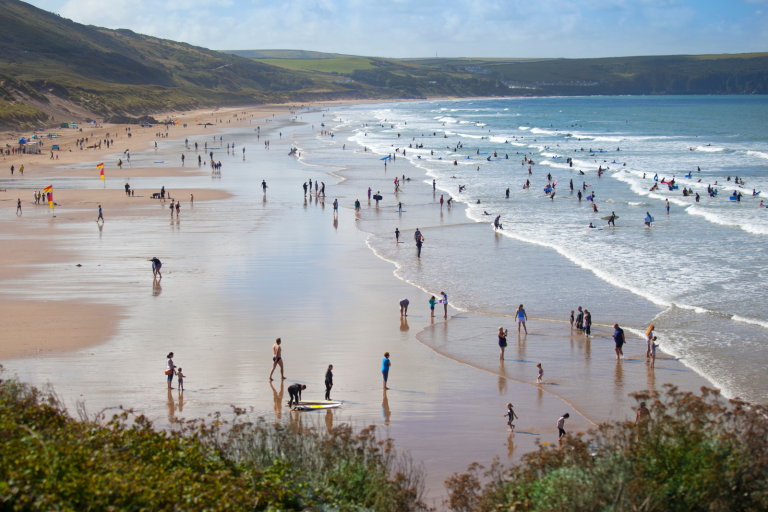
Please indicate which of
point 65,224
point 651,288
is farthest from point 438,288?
point 65,224

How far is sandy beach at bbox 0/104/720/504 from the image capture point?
517 inches

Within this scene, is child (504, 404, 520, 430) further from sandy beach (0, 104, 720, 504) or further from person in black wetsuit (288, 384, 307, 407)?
person in black wetsuit (288, 384, 307, 407)

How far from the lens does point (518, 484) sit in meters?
7.67

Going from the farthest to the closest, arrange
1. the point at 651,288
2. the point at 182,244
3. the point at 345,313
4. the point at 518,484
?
the point at 182,244 < the point at 651,288 < the point at 345,313 < the point at 518,484

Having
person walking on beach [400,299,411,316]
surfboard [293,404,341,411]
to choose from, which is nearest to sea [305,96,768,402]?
person walking on beach [400,299,411,316]

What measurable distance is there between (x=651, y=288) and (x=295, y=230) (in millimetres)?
16952

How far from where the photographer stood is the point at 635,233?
3244 centimetres

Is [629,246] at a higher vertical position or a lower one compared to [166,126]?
lower

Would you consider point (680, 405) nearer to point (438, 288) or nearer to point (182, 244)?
point (438, 288)

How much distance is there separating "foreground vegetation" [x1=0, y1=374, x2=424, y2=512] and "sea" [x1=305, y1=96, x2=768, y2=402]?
9819mm

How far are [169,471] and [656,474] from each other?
5.41 meters

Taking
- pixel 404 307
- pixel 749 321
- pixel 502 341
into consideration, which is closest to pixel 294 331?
pixel 404 307

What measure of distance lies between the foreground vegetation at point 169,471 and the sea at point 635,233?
9819 mm

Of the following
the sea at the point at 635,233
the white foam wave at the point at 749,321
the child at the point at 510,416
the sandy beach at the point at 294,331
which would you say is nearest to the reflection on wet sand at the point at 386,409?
the sandy beach at the point at 294,331
